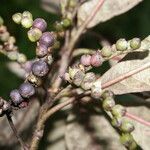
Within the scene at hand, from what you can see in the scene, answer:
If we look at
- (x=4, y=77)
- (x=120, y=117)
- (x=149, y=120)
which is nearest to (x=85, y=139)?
(x=149, y=120)

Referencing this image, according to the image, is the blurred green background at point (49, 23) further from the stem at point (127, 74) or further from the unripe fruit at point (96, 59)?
the unripe fruit at point (96, 59)

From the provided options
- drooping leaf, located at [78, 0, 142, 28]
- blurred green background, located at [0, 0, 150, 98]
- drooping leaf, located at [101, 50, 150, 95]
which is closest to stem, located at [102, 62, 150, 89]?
drooping leaf, located at [101, 50, 150, 95]

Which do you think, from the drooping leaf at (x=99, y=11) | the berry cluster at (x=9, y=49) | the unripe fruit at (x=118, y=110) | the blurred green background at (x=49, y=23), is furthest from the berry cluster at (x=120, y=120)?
the blurred green background at (x=49, y=23)

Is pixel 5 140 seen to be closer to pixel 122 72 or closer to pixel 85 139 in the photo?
pixel 85 139

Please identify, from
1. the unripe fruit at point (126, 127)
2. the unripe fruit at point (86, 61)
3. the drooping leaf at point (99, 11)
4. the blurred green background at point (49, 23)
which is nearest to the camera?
the unripe fruit at point (126, 127)

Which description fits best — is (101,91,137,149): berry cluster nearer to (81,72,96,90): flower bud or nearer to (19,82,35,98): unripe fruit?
(81,72,96,90): flower bud

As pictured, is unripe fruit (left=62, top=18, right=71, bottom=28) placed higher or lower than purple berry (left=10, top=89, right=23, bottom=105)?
higher

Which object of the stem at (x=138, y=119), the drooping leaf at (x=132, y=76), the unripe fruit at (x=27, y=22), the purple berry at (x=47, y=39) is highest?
the unripe fruit at (x=27, y=22)
